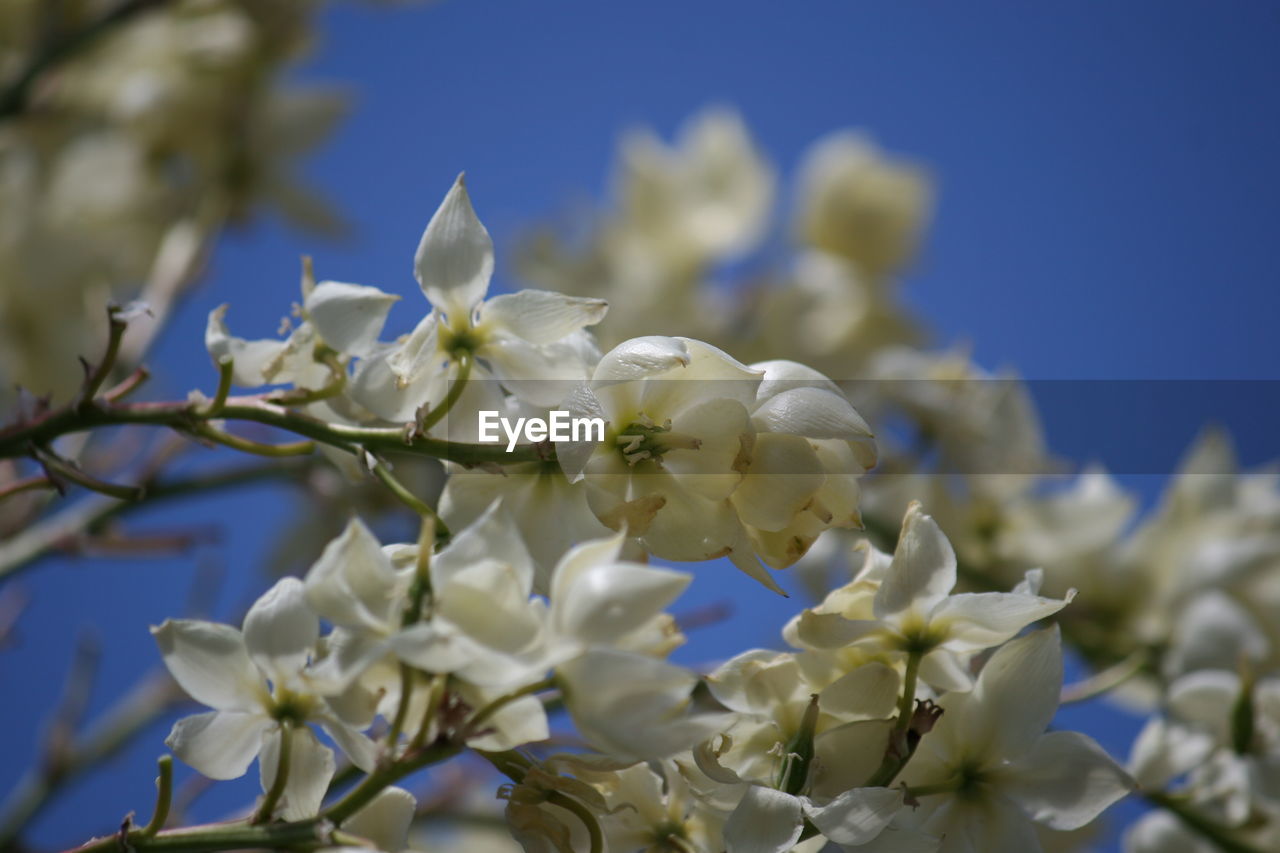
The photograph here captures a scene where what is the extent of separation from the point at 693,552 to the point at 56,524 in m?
0.48

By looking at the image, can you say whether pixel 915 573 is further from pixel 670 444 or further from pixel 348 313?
pixel 348 313

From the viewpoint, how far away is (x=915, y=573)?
0.37 m

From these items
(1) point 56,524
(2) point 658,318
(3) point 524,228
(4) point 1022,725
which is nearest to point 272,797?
(4) point 1022,725

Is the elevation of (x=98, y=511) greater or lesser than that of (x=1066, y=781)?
greater

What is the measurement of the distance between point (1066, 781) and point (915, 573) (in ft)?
0.30

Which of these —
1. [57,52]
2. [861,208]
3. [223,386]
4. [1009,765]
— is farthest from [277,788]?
[861,208]

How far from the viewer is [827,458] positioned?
38cm

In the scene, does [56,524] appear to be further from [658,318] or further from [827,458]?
[658,318]

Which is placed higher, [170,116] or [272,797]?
[170,116]

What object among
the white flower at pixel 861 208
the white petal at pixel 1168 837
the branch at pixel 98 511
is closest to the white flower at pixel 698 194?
the white flower at pixel 861 208

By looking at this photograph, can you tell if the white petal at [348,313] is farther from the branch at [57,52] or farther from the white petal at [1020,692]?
the branch at [57,52]

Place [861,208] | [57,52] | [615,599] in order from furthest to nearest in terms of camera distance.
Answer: [861,208], [57,52], [615,599]

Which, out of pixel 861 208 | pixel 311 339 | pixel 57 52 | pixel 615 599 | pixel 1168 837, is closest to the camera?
pixel 615 599

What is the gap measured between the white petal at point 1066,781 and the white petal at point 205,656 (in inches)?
9.8
